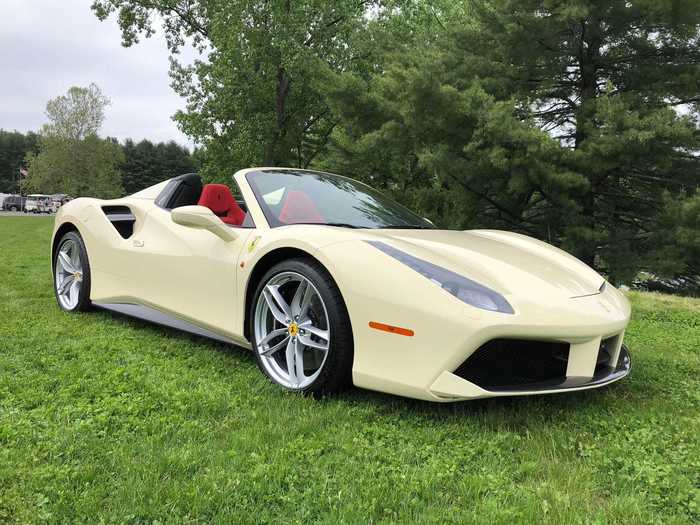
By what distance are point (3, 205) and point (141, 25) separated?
51981 millimetres

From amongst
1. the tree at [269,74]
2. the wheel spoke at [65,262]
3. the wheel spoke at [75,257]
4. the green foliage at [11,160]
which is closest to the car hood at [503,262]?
the wheel spoke at [75,257]

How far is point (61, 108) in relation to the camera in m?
43.4

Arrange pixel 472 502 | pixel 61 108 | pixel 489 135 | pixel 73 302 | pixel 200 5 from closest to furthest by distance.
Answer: pixel 472 502 < pixel 73 302 < pixel 489 135 < pixel 200 5 < pixel 61 108

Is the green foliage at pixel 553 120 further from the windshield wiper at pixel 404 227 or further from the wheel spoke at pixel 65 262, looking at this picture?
the wheel spoke at pixel 65 262

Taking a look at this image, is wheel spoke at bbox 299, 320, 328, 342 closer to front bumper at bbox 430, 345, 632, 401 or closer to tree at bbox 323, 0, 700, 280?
front bumper at bbox 430, 345, 632, 401

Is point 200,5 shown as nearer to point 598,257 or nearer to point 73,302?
point 598,257

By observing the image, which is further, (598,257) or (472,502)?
(598,257)

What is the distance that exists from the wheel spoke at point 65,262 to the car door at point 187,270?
1092 millimetres

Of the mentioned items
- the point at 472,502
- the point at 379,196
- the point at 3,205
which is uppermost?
the point at 379,196

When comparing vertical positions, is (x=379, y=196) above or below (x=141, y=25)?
below

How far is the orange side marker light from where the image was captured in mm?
2420

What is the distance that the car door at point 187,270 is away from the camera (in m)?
3.30

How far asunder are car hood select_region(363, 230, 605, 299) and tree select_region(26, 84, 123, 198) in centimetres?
4501

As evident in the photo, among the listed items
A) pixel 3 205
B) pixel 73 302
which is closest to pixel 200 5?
pixel 73 302
